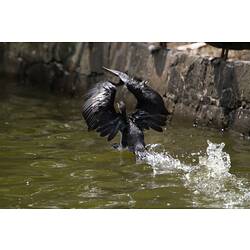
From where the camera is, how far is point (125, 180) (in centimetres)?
700

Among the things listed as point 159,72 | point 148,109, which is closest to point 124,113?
point 148,109

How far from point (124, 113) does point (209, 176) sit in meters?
1.14

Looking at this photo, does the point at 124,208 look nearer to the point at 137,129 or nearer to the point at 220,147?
the point at 137,129

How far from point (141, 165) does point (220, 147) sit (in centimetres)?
102

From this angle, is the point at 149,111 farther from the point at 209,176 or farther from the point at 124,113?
the point at 209,176

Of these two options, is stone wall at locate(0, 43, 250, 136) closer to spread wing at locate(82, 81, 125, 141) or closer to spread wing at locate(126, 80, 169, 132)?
spread wing at locate(126, 80, 169, 132)

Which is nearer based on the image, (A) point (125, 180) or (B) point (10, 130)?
(A) point (125, 180)

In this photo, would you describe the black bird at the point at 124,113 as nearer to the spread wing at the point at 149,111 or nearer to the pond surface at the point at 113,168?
the spread wing at the point at 149,111

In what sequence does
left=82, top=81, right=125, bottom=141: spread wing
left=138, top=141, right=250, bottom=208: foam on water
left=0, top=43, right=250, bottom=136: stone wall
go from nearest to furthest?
left=138, top=141, right=250, bottom=208: foam on water
left=82, top=81, right=125, bottom=141: spread wing
left=0, top=43, right=250, bottom=136: stone wall

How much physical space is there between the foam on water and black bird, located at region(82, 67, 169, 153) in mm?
273

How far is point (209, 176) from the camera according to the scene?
23.1 feet

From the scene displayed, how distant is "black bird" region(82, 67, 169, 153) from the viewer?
7.14m

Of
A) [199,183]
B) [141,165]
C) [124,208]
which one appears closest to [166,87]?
[141,165]

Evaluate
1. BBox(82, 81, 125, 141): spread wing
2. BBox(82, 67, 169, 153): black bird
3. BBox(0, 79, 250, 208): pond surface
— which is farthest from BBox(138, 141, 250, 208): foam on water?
BBox(82, 81, 125, 141): spread wing
